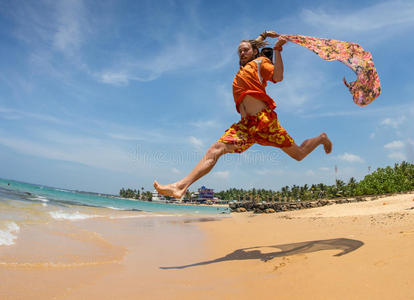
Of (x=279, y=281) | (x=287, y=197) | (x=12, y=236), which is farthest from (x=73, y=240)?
(x=287, y=197)

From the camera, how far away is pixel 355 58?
337cm

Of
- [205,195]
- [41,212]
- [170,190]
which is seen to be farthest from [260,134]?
[205,195]

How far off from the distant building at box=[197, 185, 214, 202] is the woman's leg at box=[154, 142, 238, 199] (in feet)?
390

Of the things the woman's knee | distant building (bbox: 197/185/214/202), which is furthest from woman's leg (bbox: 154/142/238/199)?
distant building (bbox: 197/185/214/202)

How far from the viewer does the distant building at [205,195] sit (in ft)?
396

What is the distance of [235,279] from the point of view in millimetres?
2486

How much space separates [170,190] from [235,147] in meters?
0.91

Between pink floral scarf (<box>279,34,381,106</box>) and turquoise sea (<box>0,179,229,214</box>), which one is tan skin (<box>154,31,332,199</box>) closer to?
pink floral scarf (<box>279,34,381,106</box>)

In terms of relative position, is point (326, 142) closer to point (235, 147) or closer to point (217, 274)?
point (235, 147)

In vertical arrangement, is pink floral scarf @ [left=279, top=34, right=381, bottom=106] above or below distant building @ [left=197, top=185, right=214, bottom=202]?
above

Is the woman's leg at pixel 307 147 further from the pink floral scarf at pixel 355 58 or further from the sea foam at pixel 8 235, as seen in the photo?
the sea foam at pixel 8 235

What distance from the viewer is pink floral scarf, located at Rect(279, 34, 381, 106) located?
129 inches

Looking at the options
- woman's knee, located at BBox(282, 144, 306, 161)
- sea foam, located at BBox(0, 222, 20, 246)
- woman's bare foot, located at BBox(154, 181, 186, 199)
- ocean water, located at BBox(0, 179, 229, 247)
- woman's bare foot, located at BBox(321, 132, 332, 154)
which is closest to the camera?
woman's bare foot, located at BBox(154, 181, 186, 199)

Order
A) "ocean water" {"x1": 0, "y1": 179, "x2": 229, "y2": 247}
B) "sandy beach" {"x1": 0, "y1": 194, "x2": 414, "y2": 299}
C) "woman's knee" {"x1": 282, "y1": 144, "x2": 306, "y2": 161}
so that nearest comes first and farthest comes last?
"sandy beach" {"x1": 0, "y1": 194, "x2": 414, "y2": 299}
"woman's knee" {"x1": 282, "y1": 144, "x2": 306, "y2": 161}
"ocean water" {"x1": 0, "y1": 179, "x2": 229, "y2": 247}
